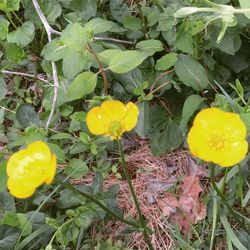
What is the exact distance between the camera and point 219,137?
1313 millimetres

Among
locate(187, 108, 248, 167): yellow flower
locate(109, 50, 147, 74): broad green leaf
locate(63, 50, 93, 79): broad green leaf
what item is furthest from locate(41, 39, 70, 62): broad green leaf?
locate(187, 108, 248, 167): yellow flower

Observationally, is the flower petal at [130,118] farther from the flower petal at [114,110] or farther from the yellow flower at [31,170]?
the yellow flower at [31,170]

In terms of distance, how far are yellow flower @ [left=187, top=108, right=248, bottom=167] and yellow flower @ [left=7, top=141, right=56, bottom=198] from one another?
0.35 meters

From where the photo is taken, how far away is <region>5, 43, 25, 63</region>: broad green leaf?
2.16 metres

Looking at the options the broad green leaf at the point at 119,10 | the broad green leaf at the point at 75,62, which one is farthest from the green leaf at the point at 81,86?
the broad green leaf at the point at 119,10

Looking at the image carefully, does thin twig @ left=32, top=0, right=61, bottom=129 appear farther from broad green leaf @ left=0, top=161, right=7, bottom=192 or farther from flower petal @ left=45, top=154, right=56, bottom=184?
flower petal @ left=45, top=154, right=56, bottom=184

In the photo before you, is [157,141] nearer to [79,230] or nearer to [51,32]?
[79,230]

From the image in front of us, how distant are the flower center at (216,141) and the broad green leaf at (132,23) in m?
0.88

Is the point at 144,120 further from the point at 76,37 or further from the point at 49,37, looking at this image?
the point at 49,37

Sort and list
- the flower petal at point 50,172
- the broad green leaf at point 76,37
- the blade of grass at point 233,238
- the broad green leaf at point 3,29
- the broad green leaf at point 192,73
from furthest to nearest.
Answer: the broad green leaf at point 3,29
the broad green leaf at point 192,73
the broad green leaf at point 76,37
the blade of grass at point 233,238
the flower petal at point 50,172

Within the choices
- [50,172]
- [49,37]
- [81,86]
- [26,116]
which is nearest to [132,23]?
[49,37]

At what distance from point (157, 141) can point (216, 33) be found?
0.47 meters

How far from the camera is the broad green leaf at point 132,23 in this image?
2066 millimetres

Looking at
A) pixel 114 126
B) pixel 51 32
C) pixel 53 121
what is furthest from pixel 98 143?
pixel 114 126
